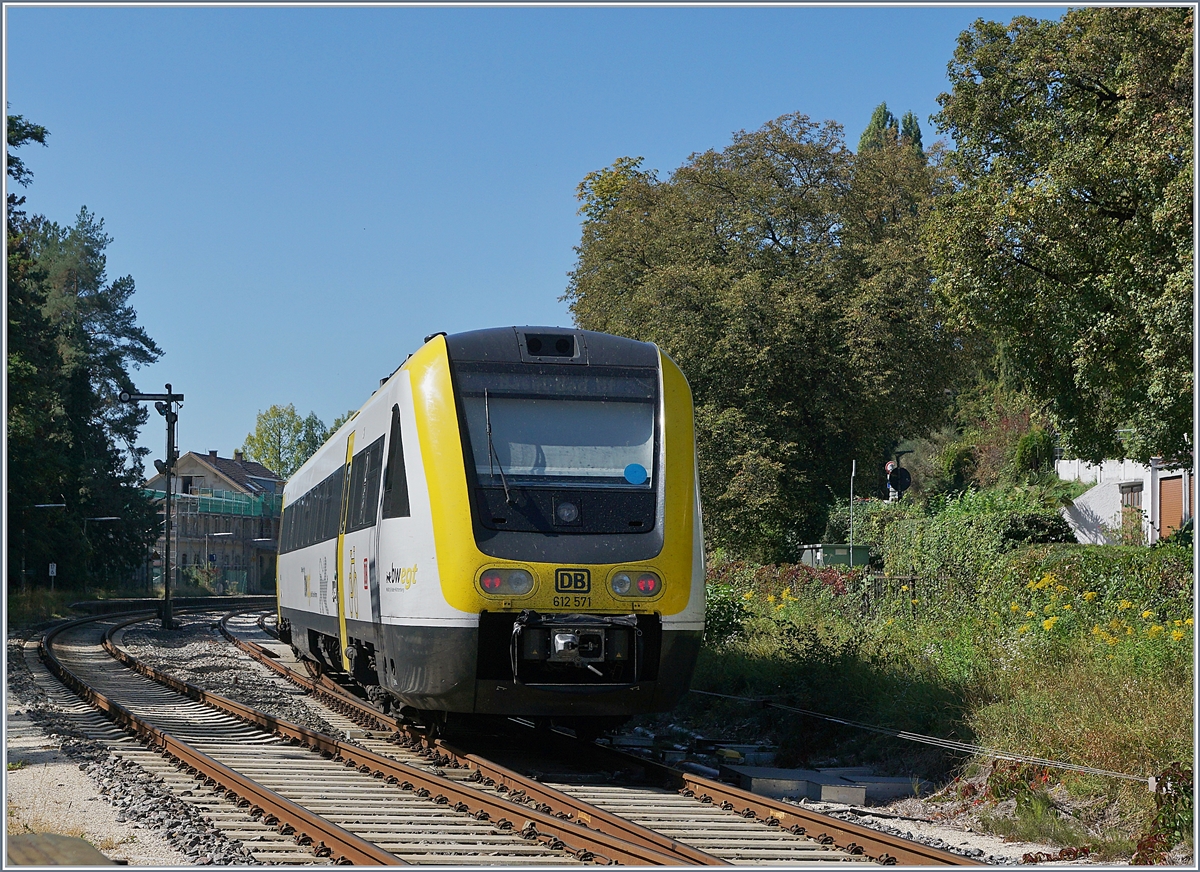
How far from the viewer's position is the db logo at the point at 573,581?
403 inches

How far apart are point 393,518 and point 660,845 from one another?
4615 mm

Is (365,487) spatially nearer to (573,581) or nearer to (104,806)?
(573,581)

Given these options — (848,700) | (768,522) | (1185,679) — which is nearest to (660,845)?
(1185,679)

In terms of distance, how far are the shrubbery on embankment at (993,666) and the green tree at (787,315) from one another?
15.1 m

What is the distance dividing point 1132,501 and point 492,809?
33.6 metres

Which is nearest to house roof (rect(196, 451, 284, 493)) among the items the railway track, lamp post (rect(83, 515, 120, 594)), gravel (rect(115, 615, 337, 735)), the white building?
lamp post (rect(83, 515, 120, 594))

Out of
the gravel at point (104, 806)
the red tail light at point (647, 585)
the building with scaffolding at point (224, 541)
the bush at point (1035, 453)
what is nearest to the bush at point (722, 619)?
the red tail light at point (647, 585)

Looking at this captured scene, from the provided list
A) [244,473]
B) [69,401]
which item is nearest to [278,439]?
[244,473]

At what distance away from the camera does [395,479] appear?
→ 11.4 metres

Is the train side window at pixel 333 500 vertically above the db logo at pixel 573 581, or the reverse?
the train side window at pixel 333 500

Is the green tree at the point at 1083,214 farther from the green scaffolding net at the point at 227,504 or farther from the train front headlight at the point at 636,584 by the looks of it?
the green scaffolding net at the point at 227,504

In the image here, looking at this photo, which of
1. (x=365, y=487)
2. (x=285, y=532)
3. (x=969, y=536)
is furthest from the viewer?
(x=285, y=532)

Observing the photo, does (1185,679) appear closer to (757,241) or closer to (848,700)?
(848,700)

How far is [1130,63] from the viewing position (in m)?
18.9
